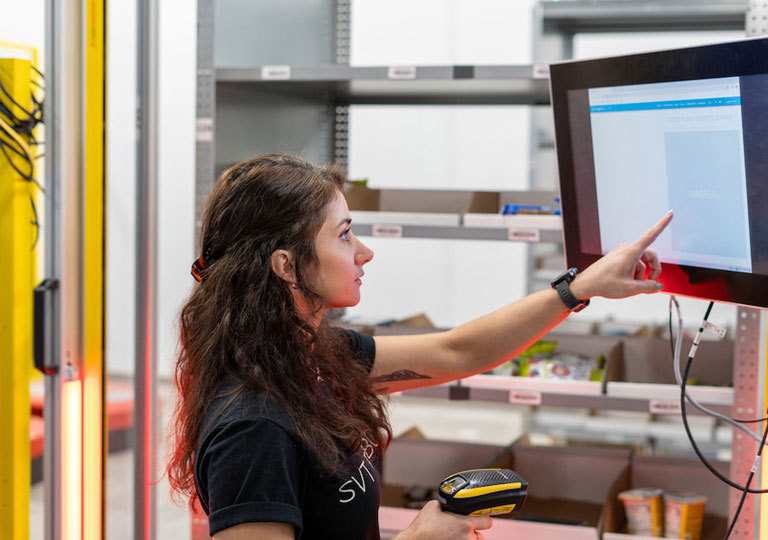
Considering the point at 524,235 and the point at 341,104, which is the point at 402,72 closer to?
the point at 524,235

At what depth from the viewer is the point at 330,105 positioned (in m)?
2.92

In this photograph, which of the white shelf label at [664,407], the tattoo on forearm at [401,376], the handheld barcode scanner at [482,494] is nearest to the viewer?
the handheld barcode scanner at [482,494]

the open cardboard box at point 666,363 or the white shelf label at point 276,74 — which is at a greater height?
the white shelf label at point 276,74

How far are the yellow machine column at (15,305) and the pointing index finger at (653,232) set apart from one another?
1622mm

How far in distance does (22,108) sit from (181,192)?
13.6 ft

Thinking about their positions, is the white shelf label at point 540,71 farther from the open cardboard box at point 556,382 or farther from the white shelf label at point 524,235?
the open cardboard box at point 556,382

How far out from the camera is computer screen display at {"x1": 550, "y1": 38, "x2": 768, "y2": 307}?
1381 mm

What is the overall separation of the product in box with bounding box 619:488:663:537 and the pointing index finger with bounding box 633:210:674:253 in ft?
3.22

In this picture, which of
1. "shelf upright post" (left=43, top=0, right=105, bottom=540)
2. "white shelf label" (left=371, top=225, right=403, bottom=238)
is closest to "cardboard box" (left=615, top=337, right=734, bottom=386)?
"white shelf label" (left=371, top=225, right=403, bottom=238)

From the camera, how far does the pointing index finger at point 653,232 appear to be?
59.9 inches

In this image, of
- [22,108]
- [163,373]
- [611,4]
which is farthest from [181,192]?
[22,108]

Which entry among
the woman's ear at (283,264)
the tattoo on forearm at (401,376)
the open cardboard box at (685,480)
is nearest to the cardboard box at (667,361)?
the open cardboard box at (685,480)

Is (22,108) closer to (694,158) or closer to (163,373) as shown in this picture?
(694,158)

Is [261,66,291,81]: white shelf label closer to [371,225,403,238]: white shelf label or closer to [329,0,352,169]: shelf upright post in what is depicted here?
[371,225,403,238]: white shelf label
